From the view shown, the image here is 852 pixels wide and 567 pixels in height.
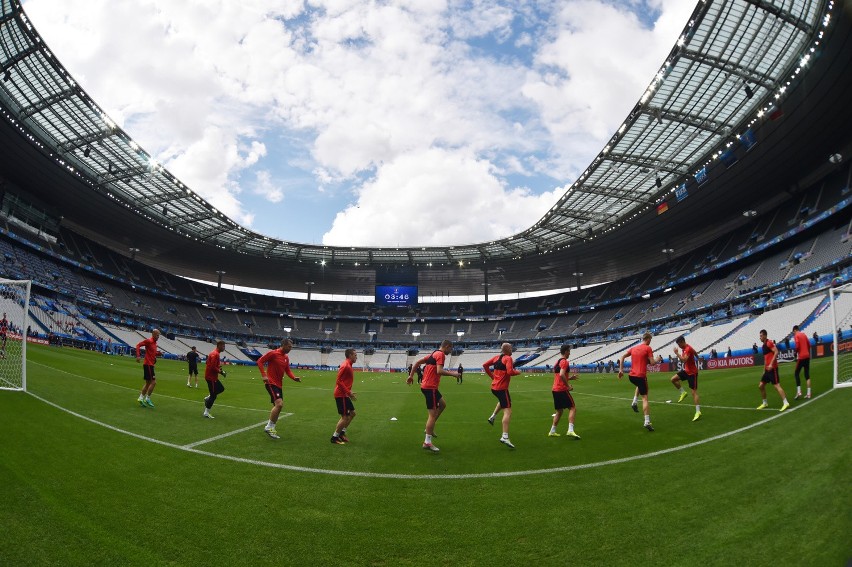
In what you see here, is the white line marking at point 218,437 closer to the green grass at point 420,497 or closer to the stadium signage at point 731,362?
the green grass at point 420,497

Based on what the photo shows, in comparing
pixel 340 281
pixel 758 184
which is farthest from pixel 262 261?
pixel 758 184

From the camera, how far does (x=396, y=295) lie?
262ft

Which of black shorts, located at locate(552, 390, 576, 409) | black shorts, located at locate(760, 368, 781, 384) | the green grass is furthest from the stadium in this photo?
black shorts, located at locate(760, 368, 781, 384)

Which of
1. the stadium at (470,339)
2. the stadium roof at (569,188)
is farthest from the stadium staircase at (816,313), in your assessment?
the stadium roof at (569,188)

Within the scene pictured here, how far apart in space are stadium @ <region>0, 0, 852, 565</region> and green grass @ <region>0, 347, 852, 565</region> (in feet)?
0.14

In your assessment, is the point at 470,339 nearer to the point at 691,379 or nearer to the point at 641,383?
the point at 691,379

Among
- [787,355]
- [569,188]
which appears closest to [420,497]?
[787,355]

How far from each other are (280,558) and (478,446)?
5606 millimetres

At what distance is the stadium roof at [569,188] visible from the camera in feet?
89.0

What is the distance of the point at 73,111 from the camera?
34719mm

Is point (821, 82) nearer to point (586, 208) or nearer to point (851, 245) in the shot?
point (851, 245)

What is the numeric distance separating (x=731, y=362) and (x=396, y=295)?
5660 centimetres

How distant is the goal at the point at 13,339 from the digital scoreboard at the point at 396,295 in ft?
205

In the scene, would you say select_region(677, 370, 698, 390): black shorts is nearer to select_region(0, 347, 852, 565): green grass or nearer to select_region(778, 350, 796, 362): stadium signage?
select_region(0, 347, 852, 565): green grass
